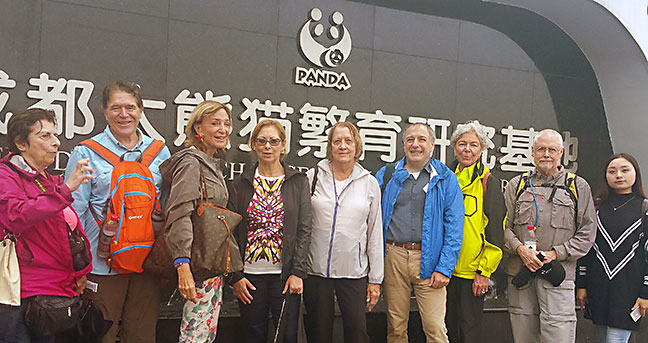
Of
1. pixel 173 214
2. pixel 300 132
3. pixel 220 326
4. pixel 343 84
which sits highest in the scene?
pixel 343 84

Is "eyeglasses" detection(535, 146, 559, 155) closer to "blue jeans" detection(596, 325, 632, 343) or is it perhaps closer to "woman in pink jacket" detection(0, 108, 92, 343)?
"blue jeans" detection(596, 325, 632, 343)

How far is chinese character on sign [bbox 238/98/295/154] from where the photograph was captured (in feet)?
14.2

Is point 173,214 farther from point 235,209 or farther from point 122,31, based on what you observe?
point 122,31

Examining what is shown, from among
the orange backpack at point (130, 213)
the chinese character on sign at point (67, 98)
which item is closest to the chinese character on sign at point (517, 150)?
the orange backpack at point (130, 213)

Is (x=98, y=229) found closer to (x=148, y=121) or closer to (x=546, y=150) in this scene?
(x=148, y=121)

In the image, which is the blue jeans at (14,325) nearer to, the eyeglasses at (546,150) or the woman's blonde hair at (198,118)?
the woman's blonde hair at (198,118)

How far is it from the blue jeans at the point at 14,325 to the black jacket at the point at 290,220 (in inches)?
42.6

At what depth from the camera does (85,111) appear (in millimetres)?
3852

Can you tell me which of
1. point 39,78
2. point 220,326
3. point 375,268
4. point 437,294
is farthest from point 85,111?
point 437,294

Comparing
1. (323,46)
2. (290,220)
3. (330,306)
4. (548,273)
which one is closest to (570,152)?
(548,273)

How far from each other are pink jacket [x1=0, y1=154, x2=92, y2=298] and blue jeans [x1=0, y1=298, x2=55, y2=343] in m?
0.07

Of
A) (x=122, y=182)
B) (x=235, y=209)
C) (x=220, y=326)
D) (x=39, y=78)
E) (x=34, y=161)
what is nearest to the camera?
(x=34, y=161)

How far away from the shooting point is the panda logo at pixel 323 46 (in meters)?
4.52

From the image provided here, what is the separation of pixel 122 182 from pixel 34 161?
420mm
